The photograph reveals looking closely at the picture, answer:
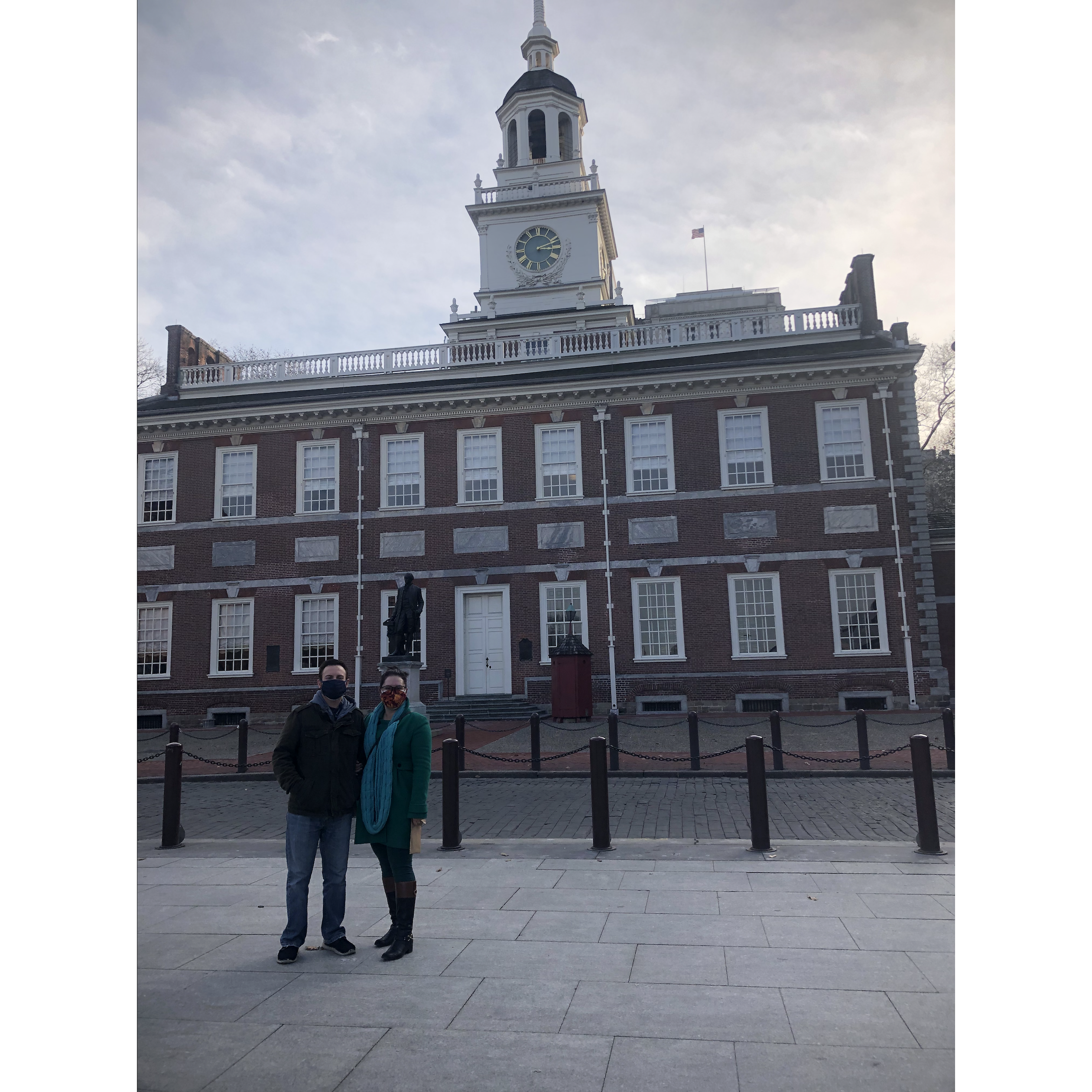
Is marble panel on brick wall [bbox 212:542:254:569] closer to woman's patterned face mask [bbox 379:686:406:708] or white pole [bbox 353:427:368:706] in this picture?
white pole [bbox 353:427:368:706]

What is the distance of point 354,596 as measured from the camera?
2300 cm

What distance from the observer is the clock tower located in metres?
32.0

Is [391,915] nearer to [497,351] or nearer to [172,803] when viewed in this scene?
[172,803]

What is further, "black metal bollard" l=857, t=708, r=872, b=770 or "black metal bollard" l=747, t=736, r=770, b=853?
"black metal bollard" l=857, t=708, r=872, b=770

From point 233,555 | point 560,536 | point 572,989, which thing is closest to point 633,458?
point 560,536

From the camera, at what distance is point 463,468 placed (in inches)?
920

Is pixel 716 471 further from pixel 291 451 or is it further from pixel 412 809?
pixel 412 809

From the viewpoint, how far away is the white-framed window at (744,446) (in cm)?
2206

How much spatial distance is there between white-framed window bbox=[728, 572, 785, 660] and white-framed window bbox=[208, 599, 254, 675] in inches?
529

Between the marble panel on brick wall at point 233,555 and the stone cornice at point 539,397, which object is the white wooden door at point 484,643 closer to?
the stone cornice at point 539,397

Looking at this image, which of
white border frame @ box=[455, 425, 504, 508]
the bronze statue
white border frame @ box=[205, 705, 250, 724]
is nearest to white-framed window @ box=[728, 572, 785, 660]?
white border frame @ box=[455, 425, 504, 508]

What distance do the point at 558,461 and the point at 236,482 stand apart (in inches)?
369

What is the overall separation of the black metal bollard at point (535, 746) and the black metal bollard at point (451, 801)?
4.47 meters
